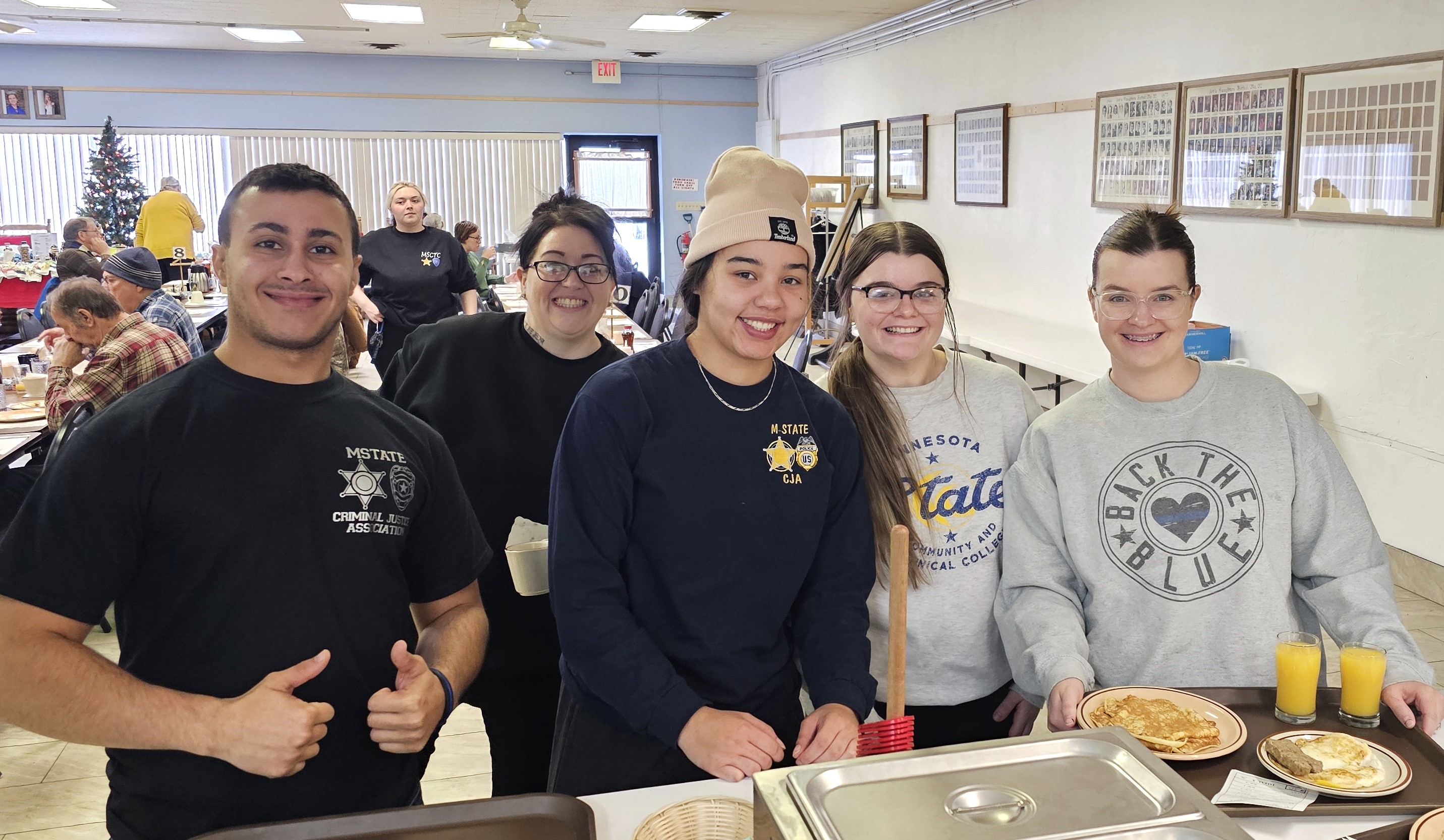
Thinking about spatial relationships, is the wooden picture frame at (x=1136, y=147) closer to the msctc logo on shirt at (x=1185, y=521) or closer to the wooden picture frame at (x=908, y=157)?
the wooden picture frame at (x=908, y=157)

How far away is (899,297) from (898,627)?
723 mm

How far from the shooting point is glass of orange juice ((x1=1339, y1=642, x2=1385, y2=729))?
1396 millimetres

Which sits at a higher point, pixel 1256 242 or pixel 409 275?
pixel 1256 242

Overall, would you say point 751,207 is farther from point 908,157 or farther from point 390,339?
point 908,157

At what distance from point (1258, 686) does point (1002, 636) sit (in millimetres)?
381

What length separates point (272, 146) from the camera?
1121cm

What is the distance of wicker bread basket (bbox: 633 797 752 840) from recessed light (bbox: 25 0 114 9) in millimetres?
8291

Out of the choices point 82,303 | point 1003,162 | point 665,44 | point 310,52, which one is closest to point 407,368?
point 82,303

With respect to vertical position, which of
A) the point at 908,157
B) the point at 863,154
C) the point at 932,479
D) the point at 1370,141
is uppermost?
the point at 863,154

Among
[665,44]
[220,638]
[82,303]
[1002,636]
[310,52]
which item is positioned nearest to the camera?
[220,638]

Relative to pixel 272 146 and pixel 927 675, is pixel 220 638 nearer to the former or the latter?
pixel 927 675

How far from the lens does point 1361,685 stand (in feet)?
4.65

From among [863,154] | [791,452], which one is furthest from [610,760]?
[863,154]

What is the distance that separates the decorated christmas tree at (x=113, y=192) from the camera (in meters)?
10.1
